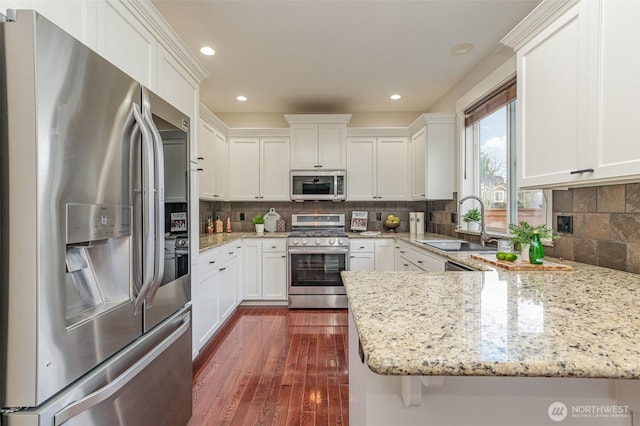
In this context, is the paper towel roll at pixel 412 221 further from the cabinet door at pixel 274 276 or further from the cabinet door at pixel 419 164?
the cabinet door at pixel 274 276

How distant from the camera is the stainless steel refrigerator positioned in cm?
76

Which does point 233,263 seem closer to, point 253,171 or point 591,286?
point 253,171

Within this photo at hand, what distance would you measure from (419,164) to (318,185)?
4.24 ft

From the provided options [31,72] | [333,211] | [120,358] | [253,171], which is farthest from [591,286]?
[253,171]

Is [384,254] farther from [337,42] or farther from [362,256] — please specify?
[337,42]

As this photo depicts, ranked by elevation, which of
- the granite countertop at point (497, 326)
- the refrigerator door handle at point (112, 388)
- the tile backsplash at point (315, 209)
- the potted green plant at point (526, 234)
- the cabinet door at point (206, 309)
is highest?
the tile backsplash at point (315, 209)

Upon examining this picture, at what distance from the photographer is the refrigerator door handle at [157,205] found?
1.17 meters

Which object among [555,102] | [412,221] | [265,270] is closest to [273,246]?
[265,270]

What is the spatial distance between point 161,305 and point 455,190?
10.4 feet

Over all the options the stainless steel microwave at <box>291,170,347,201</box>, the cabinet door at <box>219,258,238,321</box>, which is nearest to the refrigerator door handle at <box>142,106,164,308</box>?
the cabinet door at <box>219,258,238,321</box>

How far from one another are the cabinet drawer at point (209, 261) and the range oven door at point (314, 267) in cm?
102

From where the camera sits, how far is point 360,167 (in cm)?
399

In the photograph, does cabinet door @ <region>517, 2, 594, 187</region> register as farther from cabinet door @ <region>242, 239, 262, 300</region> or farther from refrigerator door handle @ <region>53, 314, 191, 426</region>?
cabinet door @ <region>242, 239, 262, 300</region>
